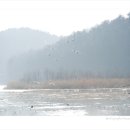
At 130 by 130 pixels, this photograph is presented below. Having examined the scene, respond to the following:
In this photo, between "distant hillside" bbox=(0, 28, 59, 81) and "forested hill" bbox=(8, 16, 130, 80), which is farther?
"distant hillside" bbox=(0, 28, 59, 81)

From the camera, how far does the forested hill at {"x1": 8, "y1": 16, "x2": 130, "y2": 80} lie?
248 ft

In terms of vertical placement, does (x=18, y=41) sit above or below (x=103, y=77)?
above

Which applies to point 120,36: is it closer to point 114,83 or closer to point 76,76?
point 76,76

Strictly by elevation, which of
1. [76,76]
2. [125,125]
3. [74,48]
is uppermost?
[74,48]

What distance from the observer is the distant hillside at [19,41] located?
115 meters

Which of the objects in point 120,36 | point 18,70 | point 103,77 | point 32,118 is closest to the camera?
point 32,118

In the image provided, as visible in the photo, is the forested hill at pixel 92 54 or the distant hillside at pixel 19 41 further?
the distant hillside at pixel 19 41

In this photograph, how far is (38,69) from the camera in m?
89.4

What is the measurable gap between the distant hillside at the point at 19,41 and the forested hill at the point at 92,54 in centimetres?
2486

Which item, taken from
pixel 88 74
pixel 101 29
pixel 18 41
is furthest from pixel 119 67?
pixel 18 41

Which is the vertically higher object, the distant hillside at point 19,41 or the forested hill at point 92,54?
the distant hillside at point 19,41

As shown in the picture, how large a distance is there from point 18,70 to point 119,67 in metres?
31.1

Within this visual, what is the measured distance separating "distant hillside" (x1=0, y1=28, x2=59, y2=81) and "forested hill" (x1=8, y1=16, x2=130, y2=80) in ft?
81.6

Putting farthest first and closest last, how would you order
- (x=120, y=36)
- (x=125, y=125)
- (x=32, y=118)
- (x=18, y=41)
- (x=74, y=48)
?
(x=18, y=41)
(x=74, y=48)
(x=120, y=36)
(x=32, y=118)
(x=125, y=125)
